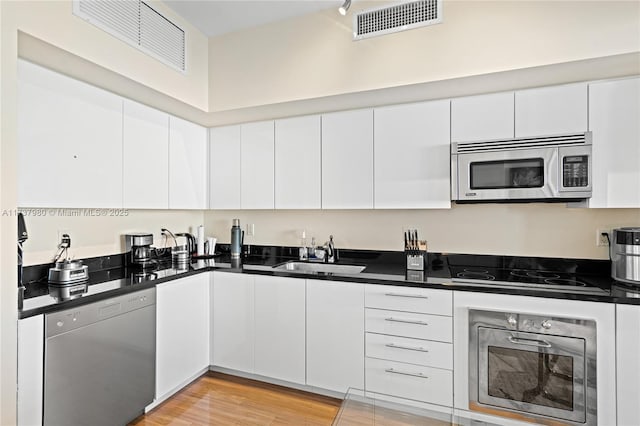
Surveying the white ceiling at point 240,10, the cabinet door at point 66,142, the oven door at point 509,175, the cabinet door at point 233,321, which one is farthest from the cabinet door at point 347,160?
the cabinet door at point 66,142

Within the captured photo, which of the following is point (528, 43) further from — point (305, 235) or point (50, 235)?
point (50, 235)

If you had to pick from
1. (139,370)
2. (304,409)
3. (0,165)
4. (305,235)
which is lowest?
(304,409)

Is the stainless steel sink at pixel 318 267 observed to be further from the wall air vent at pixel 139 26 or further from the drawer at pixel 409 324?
the wall air vent at pixel 139 26

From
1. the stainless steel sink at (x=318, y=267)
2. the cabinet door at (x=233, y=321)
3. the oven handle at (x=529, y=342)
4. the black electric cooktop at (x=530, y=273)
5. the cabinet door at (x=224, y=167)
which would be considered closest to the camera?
the oven handle at (x=529, y=342)

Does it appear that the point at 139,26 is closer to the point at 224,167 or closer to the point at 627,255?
the point at 224,167

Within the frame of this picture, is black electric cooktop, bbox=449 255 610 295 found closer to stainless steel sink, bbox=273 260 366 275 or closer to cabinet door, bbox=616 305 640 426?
cabinet door, bbox=616 305 640 426

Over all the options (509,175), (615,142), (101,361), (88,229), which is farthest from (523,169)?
(88,229)

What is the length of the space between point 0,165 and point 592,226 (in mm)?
3536

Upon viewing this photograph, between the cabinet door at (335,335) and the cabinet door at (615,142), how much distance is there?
1664 mm

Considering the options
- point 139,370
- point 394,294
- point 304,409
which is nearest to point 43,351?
point 139,370

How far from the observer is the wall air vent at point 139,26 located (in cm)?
204

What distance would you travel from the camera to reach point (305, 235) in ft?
11.0

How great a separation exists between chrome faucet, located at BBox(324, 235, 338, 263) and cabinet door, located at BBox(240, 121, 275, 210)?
61 cm

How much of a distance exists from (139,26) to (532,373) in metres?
3.27
